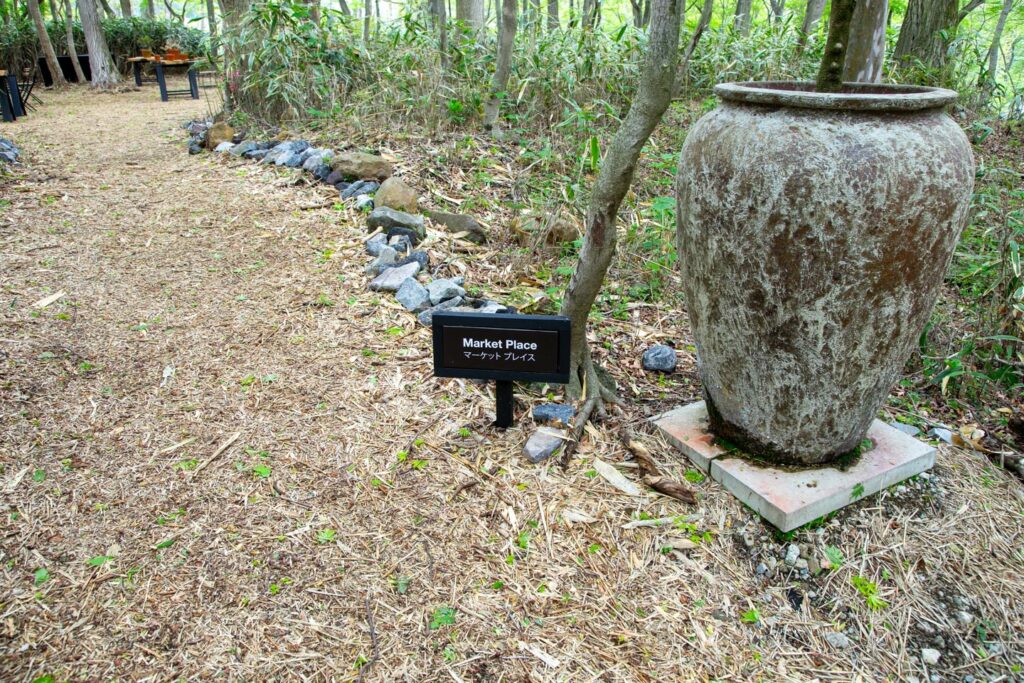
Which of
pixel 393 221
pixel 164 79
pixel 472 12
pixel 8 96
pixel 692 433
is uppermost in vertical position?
pixel 472 12

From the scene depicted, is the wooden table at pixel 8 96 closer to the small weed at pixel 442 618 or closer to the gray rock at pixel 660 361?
the gray rock at pixel 660 361

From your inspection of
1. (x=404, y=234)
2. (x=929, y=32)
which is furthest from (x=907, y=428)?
(x=929, y=32)

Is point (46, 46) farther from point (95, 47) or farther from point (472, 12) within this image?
point (472, 12)

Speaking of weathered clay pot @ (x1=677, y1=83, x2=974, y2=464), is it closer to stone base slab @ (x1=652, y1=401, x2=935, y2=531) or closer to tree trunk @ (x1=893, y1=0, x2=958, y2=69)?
stone base slab @ (x1=652, y1=401, x2=935, y2=531)

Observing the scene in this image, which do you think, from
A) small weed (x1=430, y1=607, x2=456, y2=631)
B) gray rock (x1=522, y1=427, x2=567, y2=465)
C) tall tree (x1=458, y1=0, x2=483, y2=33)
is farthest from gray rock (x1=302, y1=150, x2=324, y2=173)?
small weed (x1=430, y1=607, x2=456, y2=631)

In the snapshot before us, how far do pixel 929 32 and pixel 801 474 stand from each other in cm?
661

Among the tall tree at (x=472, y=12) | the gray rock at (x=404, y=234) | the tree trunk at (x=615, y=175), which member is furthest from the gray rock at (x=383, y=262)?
the tall tree at (x=472, y=12)

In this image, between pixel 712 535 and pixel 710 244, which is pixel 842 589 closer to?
pixel 712 535

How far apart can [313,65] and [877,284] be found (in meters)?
5.62

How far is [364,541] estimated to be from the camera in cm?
219

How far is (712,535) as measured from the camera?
2277 millimetres

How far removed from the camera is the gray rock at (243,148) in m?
5.81

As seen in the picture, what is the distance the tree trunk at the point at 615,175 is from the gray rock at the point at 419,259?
1.21m

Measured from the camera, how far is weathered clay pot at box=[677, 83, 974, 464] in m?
1.90
